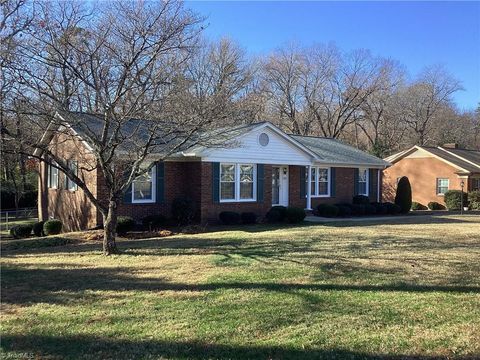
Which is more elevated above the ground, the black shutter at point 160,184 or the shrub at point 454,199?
the black shutter at point 160,184

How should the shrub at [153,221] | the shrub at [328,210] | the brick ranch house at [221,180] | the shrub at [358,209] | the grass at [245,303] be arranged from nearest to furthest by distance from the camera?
the grass at [245,303]
the shrub at [153,221]
the brick ranch house at [221,180]
the shrub at [328,210]
the shrub at [358,209]

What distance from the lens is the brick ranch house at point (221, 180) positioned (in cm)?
1859

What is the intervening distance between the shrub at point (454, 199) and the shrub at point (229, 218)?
773 inches

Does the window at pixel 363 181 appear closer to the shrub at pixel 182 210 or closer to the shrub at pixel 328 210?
the shrub at pixel 328 210

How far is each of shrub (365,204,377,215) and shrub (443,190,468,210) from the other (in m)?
10.4

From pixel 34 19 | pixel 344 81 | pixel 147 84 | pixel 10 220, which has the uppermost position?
pixel 344 81

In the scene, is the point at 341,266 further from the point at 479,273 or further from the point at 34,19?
the point at 34,19

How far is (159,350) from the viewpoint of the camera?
507 centimetres

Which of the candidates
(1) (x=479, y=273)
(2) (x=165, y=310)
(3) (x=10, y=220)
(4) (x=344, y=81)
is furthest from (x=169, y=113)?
(4) (x=344, y=81)

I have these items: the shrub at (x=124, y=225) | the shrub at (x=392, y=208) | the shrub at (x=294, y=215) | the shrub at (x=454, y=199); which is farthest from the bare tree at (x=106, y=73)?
the shrub at (x=454, y=199)

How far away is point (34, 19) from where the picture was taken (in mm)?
10836

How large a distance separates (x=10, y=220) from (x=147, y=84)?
976 inches

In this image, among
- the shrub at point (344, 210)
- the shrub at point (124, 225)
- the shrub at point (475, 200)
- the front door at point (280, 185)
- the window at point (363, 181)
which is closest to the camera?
the shrub at point (124, 225)

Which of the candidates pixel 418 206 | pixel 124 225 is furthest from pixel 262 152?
pixel 418 206
